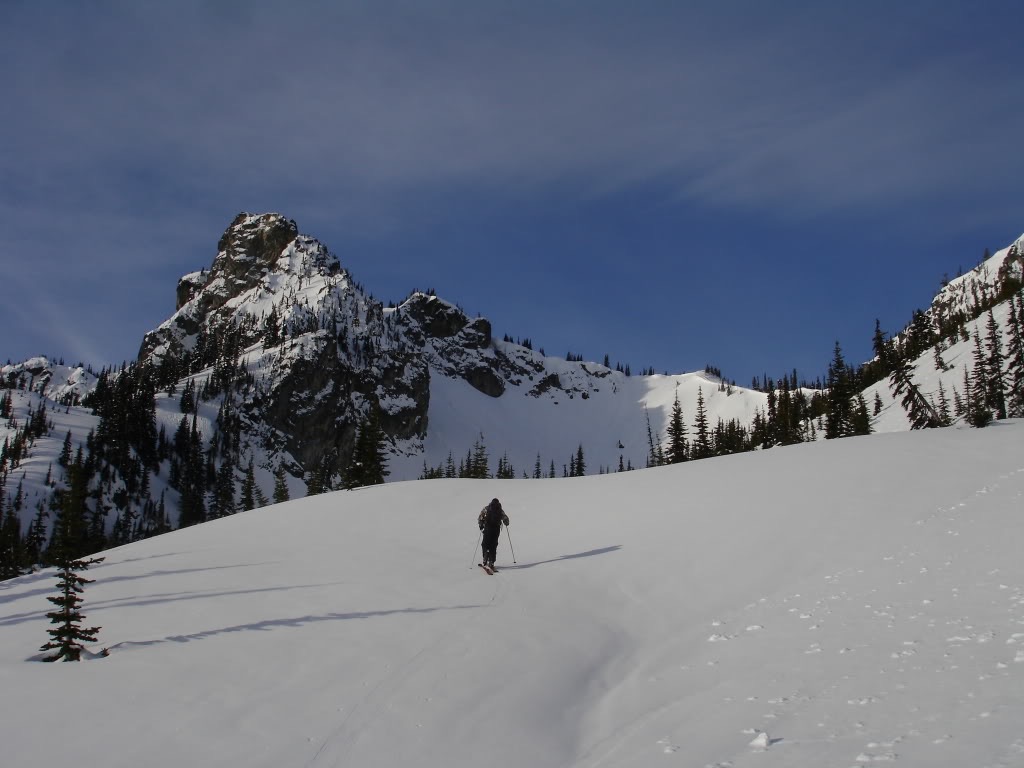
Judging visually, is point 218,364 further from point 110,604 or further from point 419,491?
point 110,604

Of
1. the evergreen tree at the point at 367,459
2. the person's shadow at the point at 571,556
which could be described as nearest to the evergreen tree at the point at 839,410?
the evergreen tree at the point at 367,459

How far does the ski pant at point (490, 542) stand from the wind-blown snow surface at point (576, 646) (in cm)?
62

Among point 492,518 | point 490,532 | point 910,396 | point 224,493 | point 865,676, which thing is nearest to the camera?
point 865,676

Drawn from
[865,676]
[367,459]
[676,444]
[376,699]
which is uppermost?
[367,459]

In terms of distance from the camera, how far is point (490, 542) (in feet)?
56.6

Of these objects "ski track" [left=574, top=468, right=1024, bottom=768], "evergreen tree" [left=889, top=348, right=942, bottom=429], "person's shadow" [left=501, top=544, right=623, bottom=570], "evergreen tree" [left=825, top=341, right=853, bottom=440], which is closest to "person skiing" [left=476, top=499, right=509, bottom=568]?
"person's shadow" [left=501, top=544, right=623, bottom=570]

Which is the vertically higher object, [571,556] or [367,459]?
[367,459]

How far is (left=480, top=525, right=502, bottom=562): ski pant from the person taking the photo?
17.2 m

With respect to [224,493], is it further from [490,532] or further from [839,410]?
[490,532]

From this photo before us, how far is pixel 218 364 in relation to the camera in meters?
194

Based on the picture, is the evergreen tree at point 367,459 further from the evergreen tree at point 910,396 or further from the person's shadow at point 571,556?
the evergreen tree at point 910,396

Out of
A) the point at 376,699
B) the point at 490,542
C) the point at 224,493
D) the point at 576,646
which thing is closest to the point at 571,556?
the point at 490,542

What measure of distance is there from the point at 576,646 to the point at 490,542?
18.7 feet

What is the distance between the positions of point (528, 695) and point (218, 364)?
20540 cm
